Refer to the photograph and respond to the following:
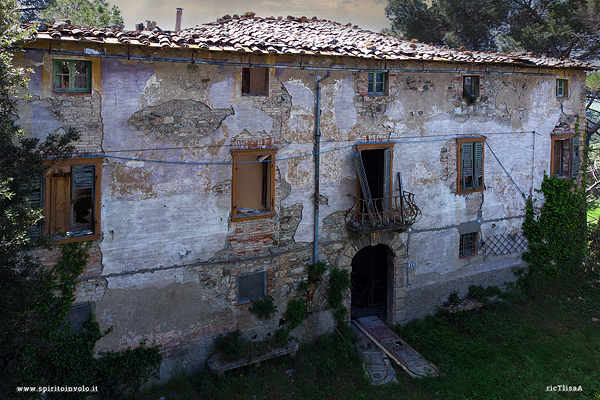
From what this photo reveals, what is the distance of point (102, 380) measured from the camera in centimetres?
887

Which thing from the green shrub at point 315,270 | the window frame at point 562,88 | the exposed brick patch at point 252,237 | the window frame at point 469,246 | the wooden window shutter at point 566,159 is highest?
the window frame at point 562,88

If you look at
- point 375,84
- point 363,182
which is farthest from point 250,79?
point 363,182

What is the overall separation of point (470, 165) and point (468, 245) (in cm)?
245

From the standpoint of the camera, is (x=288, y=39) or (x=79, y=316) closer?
(x=79, y=316)

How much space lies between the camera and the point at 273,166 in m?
10.4

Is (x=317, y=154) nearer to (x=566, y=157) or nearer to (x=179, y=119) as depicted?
(x=179, y=119)

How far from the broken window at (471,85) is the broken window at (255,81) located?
614cm

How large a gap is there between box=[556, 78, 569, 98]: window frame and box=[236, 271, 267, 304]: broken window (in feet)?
37.6

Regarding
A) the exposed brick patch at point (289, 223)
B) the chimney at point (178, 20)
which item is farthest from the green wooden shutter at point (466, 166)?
the chimney at point (178, 20)

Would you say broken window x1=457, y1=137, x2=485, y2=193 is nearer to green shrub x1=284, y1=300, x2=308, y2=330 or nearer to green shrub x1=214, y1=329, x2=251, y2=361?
green shrub x1=284, y1=300, x2=308, y2=330

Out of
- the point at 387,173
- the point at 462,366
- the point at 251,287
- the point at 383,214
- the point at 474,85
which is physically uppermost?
the point at 474,85

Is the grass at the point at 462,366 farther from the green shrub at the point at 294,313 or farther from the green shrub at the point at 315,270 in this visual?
the green shrub at the point at 315,270

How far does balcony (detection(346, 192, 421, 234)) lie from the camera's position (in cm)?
1121

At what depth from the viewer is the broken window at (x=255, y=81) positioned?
10.2m
